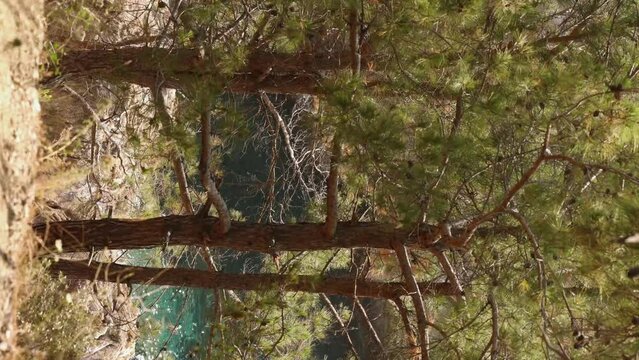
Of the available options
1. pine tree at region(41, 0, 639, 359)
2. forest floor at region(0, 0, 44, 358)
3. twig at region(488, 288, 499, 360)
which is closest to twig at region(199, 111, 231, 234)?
pine tree at region(41, 0, 639, 359)

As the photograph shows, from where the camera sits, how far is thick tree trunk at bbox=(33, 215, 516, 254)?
9.43 ft

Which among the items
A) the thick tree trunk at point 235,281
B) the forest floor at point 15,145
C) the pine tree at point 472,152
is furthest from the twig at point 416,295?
the forest floor at point 15,145

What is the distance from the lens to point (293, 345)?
391 centimetres

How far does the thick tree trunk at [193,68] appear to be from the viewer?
2.72 meters

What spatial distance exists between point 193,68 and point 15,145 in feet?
3.44

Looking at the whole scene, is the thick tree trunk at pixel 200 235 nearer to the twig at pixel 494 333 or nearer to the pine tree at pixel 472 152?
the pine tree at pixel 472 152

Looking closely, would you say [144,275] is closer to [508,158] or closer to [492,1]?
[508,158]

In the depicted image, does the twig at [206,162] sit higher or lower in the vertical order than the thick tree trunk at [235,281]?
higher

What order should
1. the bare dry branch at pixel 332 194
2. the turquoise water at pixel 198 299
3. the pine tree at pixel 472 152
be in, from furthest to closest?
1. the turquoise water at pixel 198 299
2. the bare dry branch at pixel 332 194
3. the pine tree at pixel 472 152

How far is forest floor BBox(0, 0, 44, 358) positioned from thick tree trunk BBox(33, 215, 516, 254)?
1.05 metres

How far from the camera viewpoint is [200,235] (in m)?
2.92

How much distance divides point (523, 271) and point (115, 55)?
1858mm

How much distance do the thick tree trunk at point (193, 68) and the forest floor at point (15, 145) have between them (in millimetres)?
756

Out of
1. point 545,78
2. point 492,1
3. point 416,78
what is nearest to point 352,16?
point 416,78
